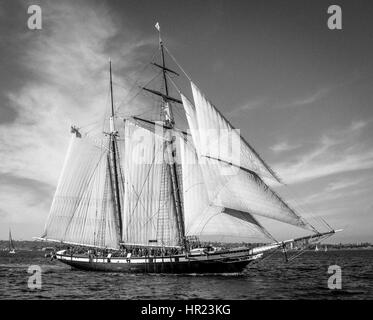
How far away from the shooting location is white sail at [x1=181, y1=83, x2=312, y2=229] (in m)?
35.4

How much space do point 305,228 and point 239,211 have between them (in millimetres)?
7028

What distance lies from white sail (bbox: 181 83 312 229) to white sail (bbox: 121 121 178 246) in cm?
968

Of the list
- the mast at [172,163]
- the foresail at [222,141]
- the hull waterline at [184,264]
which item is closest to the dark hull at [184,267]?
the hull waterline at [184,264]

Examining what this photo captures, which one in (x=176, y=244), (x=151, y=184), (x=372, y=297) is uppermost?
(x=151, y=184)

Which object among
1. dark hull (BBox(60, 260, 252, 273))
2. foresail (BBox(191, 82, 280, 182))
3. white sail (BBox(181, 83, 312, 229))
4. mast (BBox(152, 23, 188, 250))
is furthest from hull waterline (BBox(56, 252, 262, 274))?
foresail (BBox(191, 82, 280, 182))

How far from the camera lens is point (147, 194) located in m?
49.0

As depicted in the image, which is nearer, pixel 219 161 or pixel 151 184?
pixel 219 161

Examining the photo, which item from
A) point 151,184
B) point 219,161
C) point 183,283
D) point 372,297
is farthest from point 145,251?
point 372,297

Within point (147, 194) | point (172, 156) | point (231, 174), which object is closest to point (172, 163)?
point (172, 156)

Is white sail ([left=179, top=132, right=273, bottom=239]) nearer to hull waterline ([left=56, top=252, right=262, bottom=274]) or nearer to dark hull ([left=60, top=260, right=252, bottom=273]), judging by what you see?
hull waterline ([left=56, top=252, right=262, bottom=274])

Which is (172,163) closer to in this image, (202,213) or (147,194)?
(147,194)

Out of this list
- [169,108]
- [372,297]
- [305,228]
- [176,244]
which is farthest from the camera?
[169,108]

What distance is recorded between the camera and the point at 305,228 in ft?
114

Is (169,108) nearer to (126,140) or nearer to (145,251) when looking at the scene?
(126,140)
